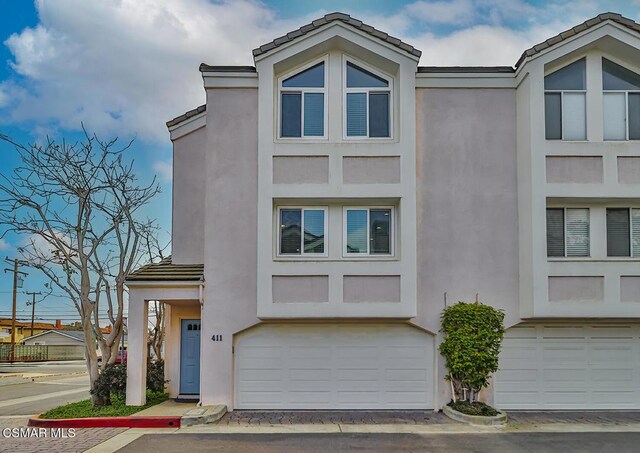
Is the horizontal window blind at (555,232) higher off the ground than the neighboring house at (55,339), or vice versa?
the horizontal window blind at (555,232)

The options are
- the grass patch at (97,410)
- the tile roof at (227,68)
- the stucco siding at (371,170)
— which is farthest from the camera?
the tile roof at (227,68)

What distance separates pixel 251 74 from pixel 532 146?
22.3 feet

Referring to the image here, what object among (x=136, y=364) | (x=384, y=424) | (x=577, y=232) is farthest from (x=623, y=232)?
(x=136, y=364)

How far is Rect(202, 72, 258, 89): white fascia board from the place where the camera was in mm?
13383

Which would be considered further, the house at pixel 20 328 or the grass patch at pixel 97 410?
the house at pixel 20 328

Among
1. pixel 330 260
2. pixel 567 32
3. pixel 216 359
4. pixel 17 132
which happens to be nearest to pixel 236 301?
pixel 216 359

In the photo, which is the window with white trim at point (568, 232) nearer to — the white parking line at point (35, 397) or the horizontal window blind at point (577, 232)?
the horizontal window blind at point (577, 232)

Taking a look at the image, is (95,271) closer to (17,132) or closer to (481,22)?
(17,132)

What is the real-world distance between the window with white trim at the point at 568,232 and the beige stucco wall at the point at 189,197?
8610 mm

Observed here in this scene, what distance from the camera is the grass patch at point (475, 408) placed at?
38.4 feet

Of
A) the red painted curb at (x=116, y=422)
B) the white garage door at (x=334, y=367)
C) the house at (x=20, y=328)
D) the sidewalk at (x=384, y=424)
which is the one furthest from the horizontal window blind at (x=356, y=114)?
the house at (x=20, y=328)

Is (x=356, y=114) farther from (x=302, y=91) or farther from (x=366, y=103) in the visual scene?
(x=302, y=91)

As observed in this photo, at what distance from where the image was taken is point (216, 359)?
12.8 meters

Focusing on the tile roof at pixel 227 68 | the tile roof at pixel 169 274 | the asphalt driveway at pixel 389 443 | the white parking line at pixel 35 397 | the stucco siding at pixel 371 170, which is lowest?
the white parking line at pixel 35 397
